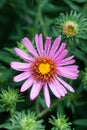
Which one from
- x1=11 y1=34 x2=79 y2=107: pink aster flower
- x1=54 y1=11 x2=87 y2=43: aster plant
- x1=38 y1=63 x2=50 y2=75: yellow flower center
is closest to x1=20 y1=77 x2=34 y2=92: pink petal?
x1=11 y1=34 x2=79 y2=107: pink aster flower

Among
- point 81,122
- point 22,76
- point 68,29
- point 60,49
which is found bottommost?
point 81,122

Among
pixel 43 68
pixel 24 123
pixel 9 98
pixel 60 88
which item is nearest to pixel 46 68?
pixel 43 68

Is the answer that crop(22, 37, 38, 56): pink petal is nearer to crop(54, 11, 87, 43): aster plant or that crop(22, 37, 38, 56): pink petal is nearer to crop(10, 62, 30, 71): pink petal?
crop(10, 62, 30, 71): pink petal

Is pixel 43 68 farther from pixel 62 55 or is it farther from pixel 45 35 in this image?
pixel 45 35

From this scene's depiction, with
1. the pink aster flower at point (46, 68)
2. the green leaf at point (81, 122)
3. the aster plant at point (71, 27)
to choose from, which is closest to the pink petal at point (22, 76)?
the pink aster flower at point (46, 68)

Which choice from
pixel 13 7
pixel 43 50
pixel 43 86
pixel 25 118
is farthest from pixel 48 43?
pixel 13 7

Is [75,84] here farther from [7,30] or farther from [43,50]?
[7,30]
